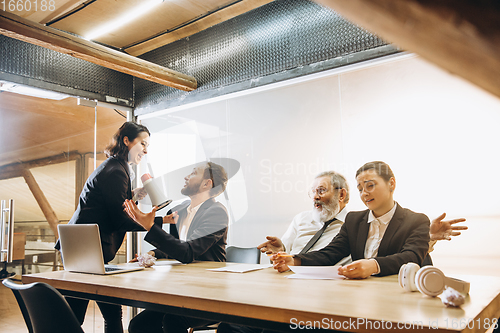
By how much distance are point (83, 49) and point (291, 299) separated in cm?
282

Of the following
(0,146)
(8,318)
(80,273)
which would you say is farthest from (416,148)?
(8,318)

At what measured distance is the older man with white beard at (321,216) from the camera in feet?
8.62

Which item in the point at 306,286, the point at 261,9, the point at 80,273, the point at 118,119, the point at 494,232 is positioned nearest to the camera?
the point at 306,286

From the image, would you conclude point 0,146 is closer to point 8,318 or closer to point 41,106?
point 41,106

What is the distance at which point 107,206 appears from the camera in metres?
2.59

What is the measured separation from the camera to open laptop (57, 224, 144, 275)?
2036 millimetres

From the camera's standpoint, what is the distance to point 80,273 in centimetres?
221

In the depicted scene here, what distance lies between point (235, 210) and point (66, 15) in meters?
2.45

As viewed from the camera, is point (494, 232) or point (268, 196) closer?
point (494, 232)

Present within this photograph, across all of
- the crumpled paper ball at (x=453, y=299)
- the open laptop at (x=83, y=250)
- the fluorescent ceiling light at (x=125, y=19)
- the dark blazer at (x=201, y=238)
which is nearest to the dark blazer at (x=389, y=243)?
the crumpled paper ball at (x=453, y=299)

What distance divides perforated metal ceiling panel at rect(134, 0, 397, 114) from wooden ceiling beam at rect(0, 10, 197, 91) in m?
0.32

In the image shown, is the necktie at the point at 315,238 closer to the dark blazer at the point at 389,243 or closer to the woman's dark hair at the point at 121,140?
the dark blazer at the point at 389,243

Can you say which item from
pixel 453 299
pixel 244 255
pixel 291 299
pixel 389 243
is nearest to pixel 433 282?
pixel 453 299

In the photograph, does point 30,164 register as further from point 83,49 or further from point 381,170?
point 381,170
